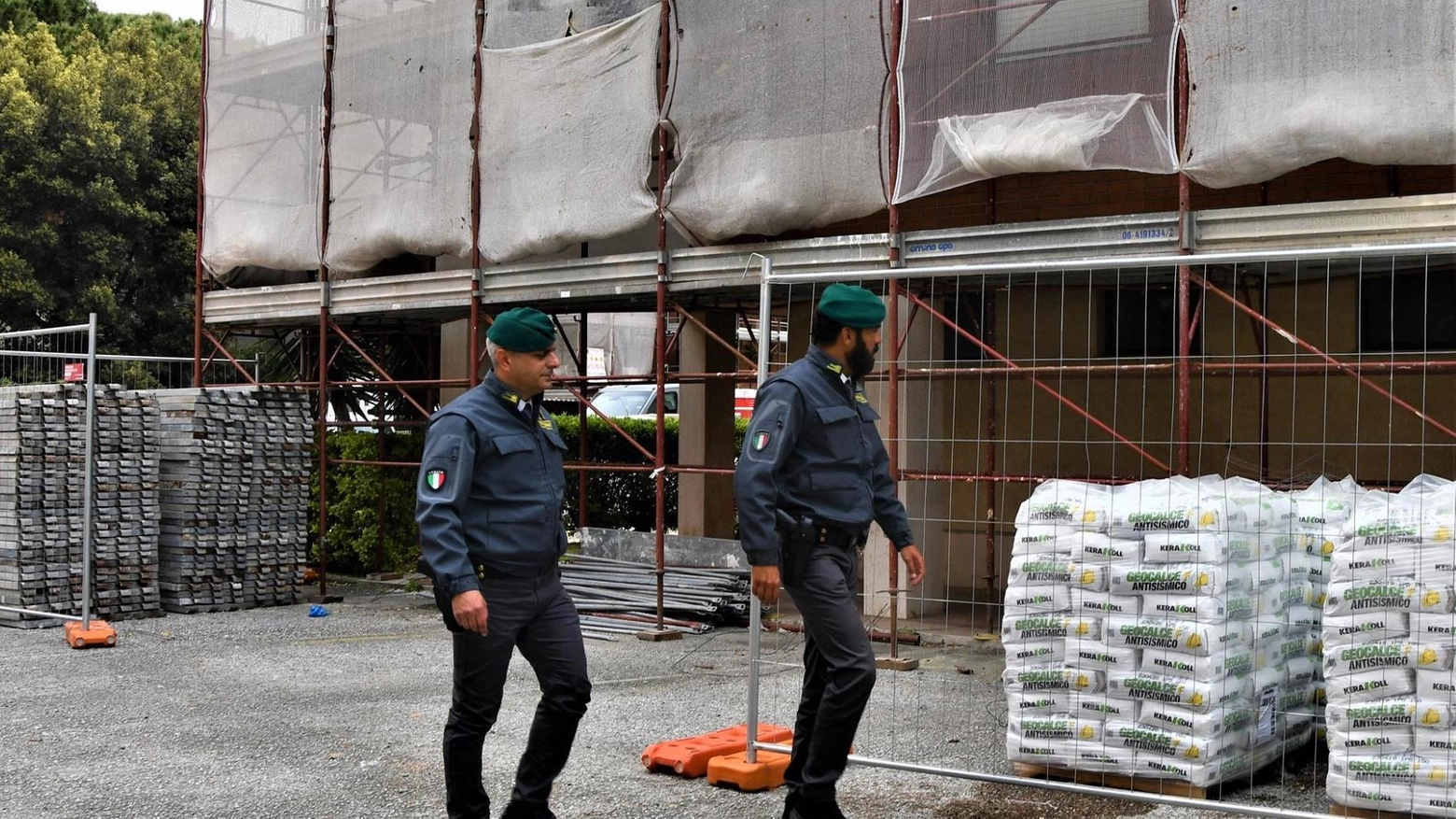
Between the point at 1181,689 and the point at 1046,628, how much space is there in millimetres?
630

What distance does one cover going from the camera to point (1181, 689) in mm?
5852

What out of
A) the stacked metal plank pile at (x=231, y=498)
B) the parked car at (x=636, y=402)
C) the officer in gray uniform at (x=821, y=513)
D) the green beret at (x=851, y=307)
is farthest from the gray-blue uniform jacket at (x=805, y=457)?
the parked car at (x=636, y=402)

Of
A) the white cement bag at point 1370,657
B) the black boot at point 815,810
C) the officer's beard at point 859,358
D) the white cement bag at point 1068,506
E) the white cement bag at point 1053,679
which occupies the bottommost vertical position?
the black boot at point 815,810

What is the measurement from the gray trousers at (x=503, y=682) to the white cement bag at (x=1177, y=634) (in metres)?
2.36

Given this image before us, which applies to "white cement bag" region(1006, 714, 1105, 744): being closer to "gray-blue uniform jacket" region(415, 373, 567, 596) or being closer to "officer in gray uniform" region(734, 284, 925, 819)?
"officer in gray uniform" region(734, 284, 925, 819)

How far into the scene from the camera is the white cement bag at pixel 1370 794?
545 centimetres

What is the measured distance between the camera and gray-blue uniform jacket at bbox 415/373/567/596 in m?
4.73

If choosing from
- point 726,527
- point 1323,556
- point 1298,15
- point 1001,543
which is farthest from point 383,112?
point 1323,556

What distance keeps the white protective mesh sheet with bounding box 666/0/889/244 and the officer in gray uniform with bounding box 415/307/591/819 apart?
18.9 ft

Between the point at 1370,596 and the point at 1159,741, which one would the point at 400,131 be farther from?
the point at 1370,596

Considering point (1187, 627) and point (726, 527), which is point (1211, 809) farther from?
point (726, 527)

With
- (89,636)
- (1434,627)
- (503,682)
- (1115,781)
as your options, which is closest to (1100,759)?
(1115,781)

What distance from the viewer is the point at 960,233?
10070 millimetres

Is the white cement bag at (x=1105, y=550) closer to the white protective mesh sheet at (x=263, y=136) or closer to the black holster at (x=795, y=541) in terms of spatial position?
the black holster at (x=795, y=541)
